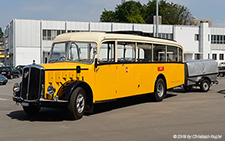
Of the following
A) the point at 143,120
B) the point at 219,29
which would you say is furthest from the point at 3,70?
the point at 219,29

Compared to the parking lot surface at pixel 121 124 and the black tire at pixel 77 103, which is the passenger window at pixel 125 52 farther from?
the black tire at pixel 77 103

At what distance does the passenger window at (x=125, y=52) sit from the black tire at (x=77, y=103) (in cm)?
234

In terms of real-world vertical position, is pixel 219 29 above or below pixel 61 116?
above

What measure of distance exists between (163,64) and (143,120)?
18.3 feet

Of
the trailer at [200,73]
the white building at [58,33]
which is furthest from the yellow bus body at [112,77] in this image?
the white building at [58,33]

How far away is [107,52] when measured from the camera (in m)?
11.0

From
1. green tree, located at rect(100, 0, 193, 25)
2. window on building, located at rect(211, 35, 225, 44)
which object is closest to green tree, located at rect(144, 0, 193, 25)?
green tree, located at rect(100, 0, 193, 25)

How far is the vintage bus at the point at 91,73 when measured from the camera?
9180 mm

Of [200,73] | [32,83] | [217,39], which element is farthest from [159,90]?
[217,39]

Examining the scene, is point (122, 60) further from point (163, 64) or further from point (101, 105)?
point (163, 64)

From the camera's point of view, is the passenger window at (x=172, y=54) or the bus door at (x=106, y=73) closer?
the bus door at (x=106, y=73)

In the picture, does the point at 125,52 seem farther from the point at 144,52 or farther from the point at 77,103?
the point at 77,103

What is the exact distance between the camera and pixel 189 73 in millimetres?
17422

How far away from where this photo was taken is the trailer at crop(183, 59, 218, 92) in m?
17.5
